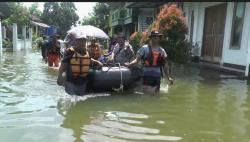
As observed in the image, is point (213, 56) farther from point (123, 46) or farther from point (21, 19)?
point (21, 19)

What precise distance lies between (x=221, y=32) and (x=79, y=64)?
11428mm

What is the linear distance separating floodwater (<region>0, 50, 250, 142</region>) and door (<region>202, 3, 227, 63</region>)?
230 inches

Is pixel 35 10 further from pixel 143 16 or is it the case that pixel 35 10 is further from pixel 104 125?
pixel 104 125

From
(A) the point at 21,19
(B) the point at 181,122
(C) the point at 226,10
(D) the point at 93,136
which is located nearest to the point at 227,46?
(C) the point at 226,10

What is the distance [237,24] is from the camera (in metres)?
Answer: 15.4

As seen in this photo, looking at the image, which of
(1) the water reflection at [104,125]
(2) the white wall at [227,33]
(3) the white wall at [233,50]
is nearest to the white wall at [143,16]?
(2) the white wall at [227,33]

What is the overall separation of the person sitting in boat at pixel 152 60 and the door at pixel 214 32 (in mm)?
9327

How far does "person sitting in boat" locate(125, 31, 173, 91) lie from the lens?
26.5 feet

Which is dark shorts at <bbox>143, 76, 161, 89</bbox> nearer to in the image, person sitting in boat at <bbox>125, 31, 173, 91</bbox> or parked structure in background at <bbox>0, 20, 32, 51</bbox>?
person sitting in boat at <bbox>125, 31, 173, 91</bbox>

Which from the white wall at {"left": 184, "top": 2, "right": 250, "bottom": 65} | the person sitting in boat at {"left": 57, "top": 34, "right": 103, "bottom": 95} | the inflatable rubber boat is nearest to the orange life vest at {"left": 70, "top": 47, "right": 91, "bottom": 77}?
the person sitting in boat at {"left": 57, "top": 34, "right": 103, "bottom": 95}

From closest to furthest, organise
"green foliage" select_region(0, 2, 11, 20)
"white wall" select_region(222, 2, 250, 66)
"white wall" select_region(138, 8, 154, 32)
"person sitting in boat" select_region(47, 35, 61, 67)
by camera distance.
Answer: "white wall" select_region(222, 2, 250, 66), "person sitting in boat" select_region(47, 35, 61, 67), "white wall" select_region(138, 8, 154, 32), "green foliage" select_region(0, 2, 11, 20)

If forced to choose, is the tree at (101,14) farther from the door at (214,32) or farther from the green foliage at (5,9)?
the door at (214,32)

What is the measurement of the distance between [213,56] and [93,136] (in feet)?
41.9

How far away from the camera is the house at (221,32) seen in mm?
14547
